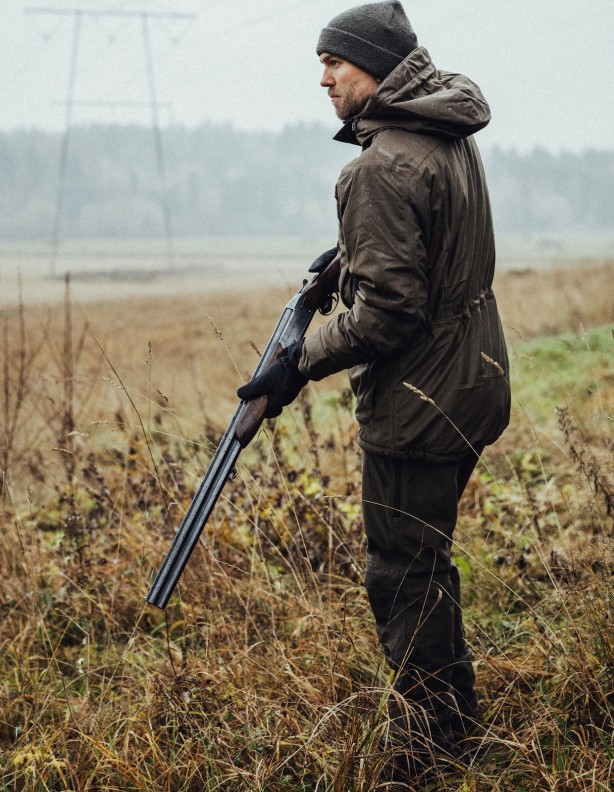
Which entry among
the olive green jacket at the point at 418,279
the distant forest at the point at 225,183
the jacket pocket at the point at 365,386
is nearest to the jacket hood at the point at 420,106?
the olive green jacket at the point at 418,279

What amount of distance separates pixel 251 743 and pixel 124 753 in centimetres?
38

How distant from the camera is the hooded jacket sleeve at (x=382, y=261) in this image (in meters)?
2.10

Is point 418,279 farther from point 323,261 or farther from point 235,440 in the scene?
point 235,440

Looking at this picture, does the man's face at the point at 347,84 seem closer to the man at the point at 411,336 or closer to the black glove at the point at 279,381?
the man at the point at 411,336

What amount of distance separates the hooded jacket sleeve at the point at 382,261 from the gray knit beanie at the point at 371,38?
0.35m

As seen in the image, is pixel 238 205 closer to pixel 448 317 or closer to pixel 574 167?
pixel 574 167

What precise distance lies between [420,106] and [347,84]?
0.28 metres

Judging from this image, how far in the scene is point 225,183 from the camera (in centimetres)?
15562

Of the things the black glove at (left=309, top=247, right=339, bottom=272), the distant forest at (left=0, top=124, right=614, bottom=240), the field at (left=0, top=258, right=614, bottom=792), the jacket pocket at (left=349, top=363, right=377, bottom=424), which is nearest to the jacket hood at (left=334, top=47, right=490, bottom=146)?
the black glove at (left=309, top=247, right=339, bottom=272)

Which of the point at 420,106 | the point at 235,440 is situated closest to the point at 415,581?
the point at 235,440

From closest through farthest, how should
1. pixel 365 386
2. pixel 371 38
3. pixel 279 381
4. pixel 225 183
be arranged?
1. pixel 371 38
2. pixel 365 386
3. pixel 279 381
4. pixel 225 183

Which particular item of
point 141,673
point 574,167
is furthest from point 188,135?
point 141,673

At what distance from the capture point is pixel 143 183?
153875 mm

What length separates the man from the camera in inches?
83.9
